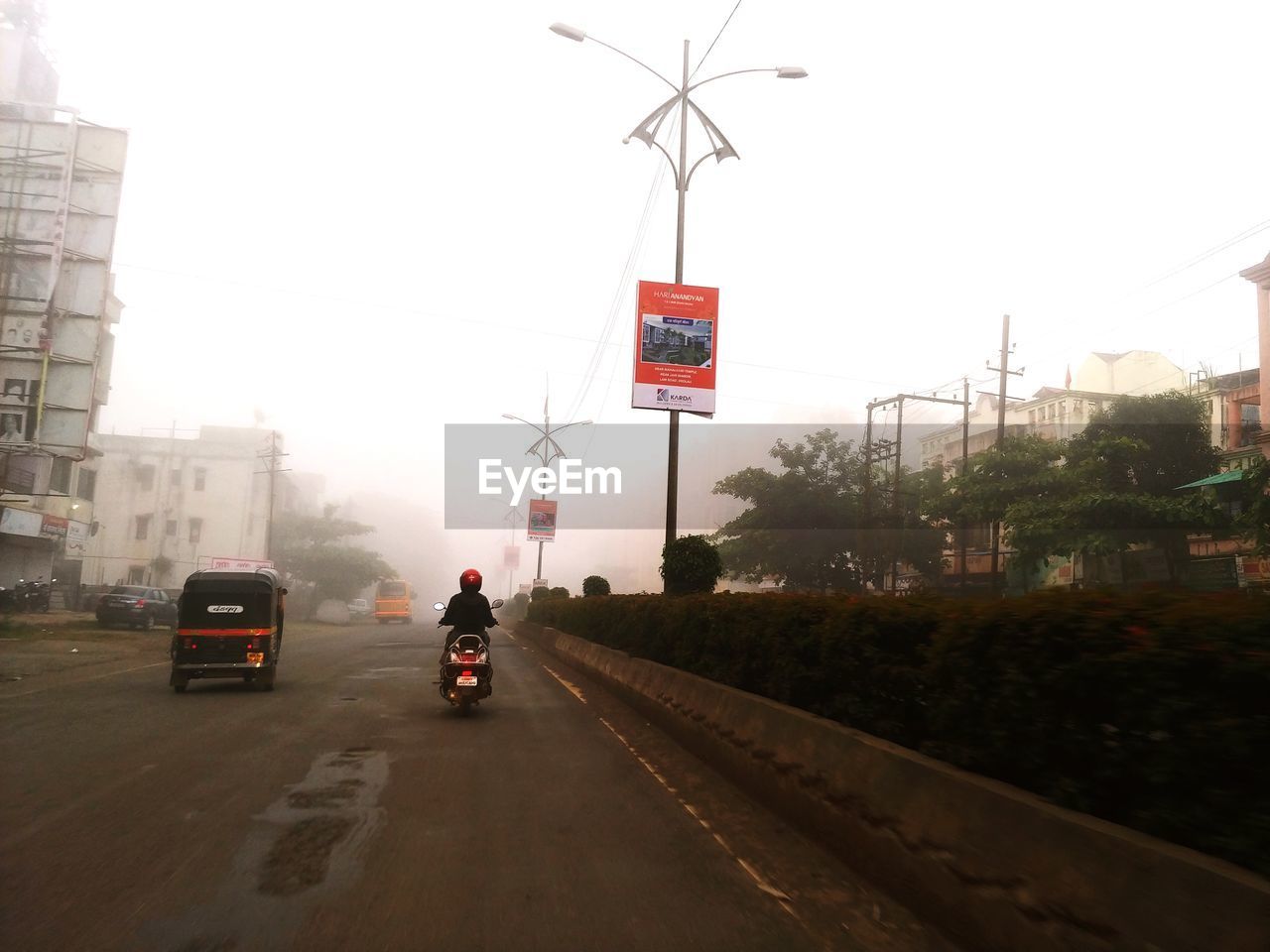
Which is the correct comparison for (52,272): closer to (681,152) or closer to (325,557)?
(681,152)

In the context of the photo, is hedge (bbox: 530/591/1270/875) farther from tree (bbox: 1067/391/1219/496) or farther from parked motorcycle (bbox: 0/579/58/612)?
parked motorcycle (bbox: 0/579/58/612)

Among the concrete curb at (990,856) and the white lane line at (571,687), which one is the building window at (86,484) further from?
the concrete curb at (990,856)

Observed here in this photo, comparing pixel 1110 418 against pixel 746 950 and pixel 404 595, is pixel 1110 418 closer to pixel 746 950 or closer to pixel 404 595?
pixel 746 950

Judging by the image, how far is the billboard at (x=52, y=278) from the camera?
2838 centimetres

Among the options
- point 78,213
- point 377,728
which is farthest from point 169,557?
point 377,728

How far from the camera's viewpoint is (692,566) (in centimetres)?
1702

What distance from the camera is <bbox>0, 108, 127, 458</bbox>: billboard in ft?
93.1

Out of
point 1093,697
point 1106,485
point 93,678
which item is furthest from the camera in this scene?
point 1106,485

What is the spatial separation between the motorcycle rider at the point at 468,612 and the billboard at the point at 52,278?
21.7 meters

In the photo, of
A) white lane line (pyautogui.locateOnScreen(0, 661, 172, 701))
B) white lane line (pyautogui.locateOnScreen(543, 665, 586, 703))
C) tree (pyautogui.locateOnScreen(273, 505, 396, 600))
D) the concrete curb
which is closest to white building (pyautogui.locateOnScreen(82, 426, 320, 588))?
tree (pyautogui.locateOnScreen(273, 505, 396, 600))

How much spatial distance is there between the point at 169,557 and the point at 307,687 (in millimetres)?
67451

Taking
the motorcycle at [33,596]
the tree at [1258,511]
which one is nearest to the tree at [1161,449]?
the tree at [1258,511]

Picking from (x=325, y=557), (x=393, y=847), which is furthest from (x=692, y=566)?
(x=325, y=557)

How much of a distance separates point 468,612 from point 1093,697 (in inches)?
400
